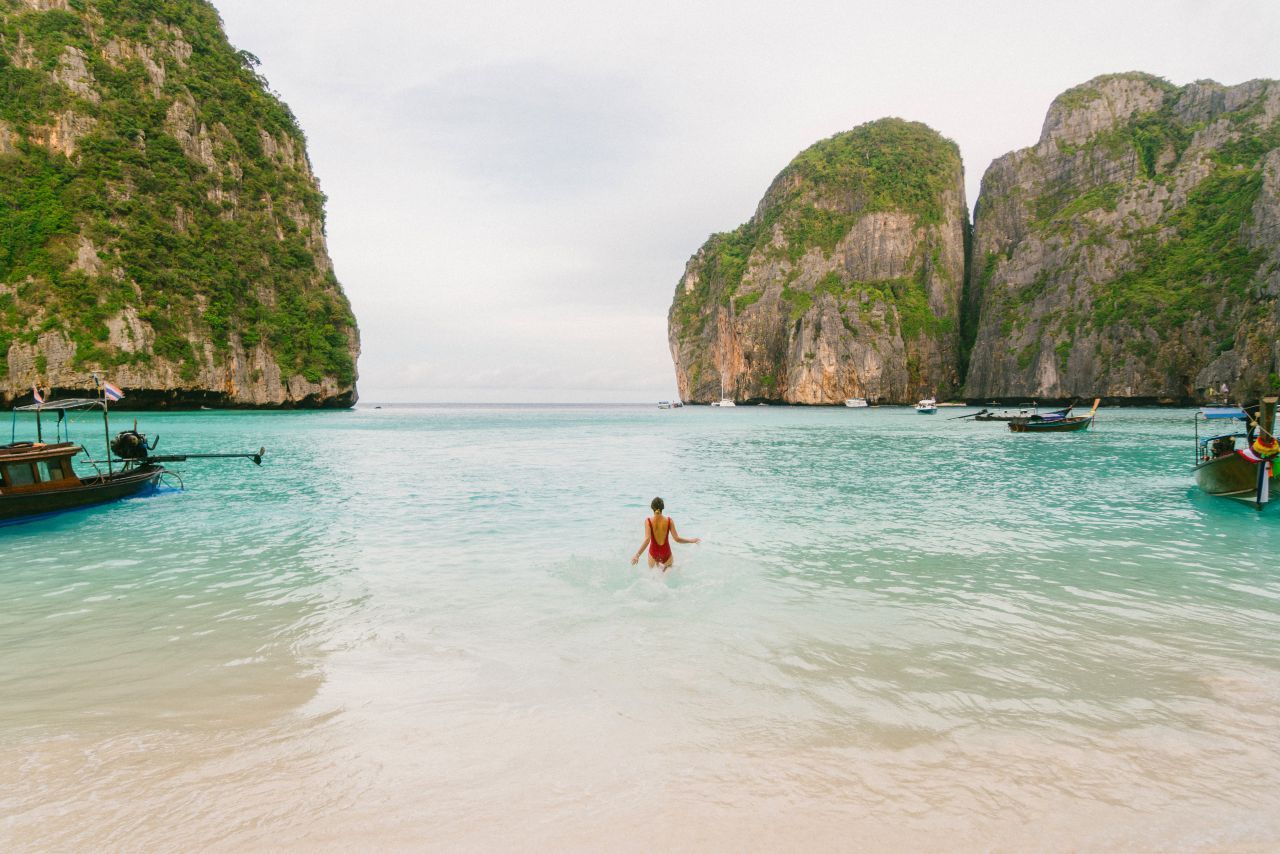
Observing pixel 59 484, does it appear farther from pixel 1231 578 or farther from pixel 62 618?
pixel 1231 578

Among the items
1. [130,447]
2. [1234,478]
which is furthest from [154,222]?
[1234,478]

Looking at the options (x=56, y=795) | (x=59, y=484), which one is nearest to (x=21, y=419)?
(x=59, y=484)

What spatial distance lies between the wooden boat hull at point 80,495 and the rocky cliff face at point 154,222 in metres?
53.3

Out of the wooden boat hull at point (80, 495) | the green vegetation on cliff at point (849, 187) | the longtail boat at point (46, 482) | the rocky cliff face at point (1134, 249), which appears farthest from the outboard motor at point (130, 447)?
the green vegetation on cliff at point (849, 187)

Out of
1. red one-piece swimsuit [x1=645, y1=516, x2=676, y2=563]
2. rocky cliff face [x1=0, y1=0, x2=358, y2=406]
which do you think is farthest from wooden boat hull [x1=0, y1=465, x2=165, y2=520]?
rocky cliff face [x1=0, y1=0, x2=358, y2=406]

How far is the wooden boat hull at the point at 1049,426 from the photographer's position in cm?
4447

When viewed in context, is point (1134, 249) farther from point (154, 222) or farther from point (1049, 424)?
point (154, 222)

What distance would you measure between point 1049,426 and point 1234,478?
32267mm

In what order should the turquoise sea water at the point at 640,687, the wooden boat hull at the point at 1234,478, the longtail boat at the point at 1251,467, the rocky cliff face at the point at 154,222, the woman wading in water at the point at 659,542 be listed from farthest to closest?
1. the rocky cliff face at the point at 154,222
2. the wooden boat hull at the point at 1234,478
3. the longtail boat at the point at 1251,467
4. the woman wading in water at the point at 659,542
5. the turquoise sea water at the point at 640,687

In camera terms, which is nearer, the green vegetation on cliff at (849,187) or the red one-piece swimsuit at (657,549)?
the red one-piece swimsuit at (657,549)

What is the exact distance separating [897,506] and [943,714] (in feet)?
39.7

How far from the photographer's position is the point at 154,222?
212 feet

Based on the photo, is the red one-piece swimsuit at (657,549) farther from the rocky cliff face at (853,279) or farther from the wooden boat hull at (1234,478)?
the rocky cliff face at (853,279)

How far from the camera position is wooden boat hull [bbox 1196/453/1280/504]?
15711 millimetres
